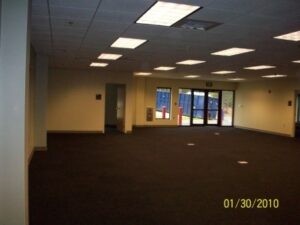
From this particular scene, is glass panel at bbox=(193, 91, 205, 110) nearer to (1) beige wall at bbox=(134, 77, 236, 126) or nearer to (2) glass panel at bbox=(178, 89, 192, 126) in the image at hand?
(2) glass panel at bbox=(178, 89, 192, 126)

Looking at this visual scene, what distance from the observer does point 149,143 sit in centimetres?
982

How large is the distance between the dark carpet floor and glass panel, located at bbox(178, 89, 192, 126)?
23.9 ft

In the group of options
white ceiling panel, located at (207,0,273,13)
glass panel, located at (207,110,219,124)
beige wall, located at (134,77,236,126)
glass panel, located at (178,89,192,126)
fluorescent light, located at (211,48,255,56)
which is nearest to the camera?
white ceiling panel, located at (207,0,273,13)

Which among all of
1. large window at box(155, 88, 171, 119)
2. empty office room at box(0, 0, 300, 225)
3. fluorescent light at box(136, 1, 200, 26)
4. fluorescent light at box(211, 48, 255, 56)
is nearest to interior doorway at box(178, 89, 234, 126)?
large window at box(155, 88, 171, 119)

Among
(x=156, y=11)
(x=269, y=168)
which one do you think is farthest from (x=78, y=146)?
(x=156, y=11)

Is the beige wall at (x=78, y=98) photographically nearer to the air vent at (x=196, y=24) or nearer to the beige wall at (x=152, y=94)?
the beige wall at (x=152, y=94)

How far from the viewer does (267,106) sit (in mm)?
14250

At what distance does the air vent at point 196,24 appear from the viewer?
4293mm

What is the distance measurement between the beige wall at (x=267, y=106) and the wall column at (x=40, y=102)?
10.2m

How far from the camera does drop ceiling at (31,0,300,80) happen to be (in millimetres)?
3621

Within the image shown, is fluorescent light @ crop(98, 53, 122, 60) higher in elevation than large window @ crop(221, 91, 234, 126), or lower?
higher

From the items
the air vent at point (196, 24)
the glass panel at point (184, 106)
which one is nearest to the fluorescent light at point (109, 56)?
the air vent at point (196, 24)

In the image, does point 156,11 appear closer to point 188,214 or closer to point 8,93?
point 8,93

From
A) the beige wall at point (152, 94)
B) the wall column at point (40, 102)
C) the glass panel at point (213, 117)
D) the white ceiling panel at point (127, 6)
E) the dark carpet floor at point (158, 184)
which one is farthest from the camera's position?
the glass panel at point (213, 117)
